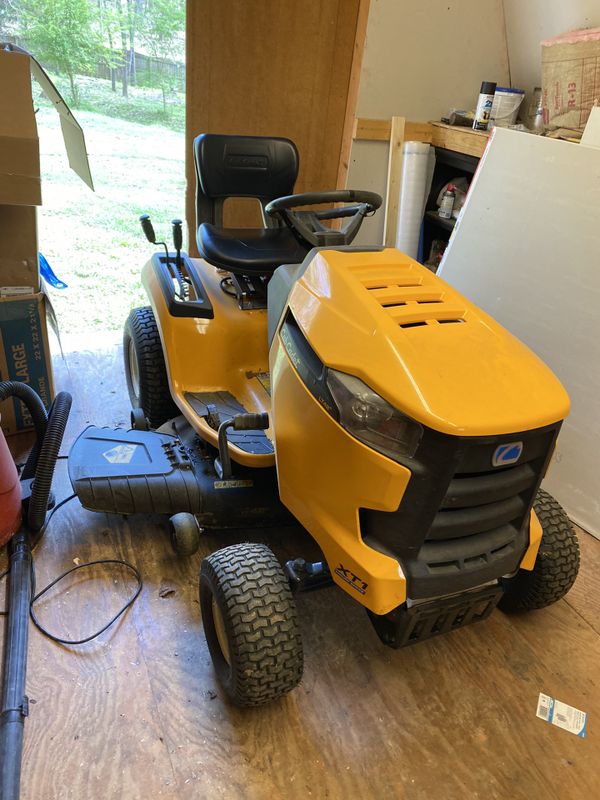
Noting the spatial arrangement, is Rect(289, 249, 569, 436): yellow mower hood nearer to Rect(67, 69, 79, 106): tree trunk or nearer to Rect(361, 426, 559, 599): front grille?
Rect(361, 426, 559, 599): front grille

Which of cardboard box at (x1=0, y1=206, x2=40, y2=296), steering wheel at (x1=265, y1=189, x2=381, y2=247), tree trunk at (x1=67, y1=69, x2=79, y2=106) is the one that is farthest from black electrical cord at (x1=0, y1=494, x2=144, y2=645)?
tree trunk at (x1=67, y1=69, x2=79, y2=106)

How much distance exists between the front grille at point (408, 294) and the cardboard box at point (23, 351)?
1.17 metres

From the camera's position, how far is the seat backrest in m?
1.90

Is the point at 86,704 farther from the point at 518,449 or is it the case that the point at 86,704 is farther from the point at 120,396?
the point at 120,396

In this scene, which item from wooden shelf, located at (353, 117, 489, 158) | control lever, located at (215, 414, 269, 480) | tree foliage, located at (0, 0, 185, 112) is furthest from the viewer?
wooden shelf, located at (353, 117, 489, 158)

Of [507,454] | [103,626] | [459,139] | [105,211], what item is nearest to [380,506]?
[507,454]

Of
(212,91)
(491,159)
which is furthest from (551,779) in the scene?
(212,91)

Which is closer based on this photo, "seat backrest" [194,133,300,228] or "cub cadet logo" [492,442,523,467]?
"cub cadet logo" [492,442,523,467]

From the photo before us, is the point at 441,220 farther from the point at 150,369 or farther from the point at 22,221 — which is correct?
the point at 22,221

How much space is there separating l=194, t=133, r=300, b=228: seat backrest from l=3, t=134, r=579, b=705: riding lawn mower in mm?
412

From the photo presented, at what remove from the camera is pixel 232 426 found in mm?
1379

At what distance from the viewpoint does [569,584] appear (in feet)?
4.63

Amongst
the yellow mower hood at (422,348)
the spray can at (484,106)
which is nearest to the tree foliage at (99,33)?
the spray can at (484,106)

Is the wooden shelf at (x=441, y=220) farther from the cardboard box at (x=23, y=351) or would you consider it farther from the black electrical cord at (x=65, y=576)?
the black electrical cord at (x=65, y=576)
